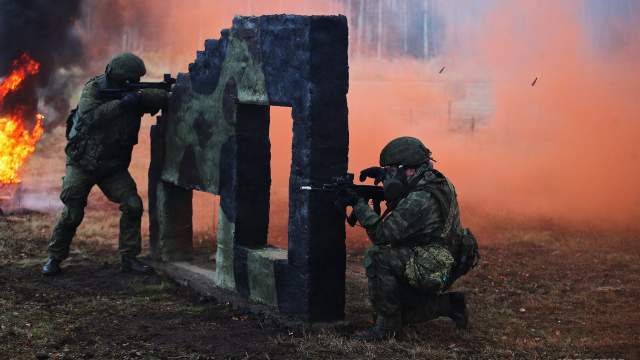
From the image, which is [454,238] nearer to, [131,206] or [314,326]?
[314,326]

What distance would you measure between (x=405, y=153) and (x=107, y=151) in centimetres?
390

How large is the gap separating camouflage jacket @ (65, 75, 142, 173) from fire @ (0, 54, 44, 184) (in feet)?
15.0

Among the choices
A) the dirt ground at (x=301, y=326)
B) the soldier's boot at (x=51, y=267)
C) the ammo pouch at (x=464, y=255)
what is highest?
the ammo pouch at (x=464, y=255)

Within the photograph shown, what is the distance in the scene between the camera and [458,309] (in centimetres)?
750

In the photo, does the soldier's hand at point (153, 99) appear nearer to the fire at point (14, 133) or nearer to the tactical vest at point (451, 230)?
the tactical vest at point (451, 230)

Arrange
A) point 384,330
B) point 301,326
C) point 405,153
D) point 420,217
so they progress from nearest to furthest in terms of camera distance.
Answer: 1. point 420,217
2. point 405,153
3. point 384,330
4. point 301,326

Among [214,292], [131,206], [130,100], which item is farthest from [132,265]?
[130,100]

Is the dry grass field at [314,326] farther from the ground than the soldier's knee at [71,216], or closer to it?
closer to it

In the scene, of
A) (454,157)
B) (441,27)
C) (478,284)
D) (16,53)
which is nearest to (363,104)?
(454,157)

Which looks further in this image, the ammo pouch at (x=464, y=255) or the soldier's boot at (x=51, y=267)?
the soldier's boot at (x=51, y=267)

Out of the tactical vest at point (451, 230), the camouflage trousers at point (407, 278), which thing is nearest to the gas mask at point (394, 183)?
the tactical vest at point (451, 230)

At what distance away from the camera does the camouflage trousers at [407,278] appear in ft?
22.4

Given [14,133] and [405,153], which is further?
[14,133]

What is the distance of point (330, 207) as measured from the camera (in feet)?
24.4
